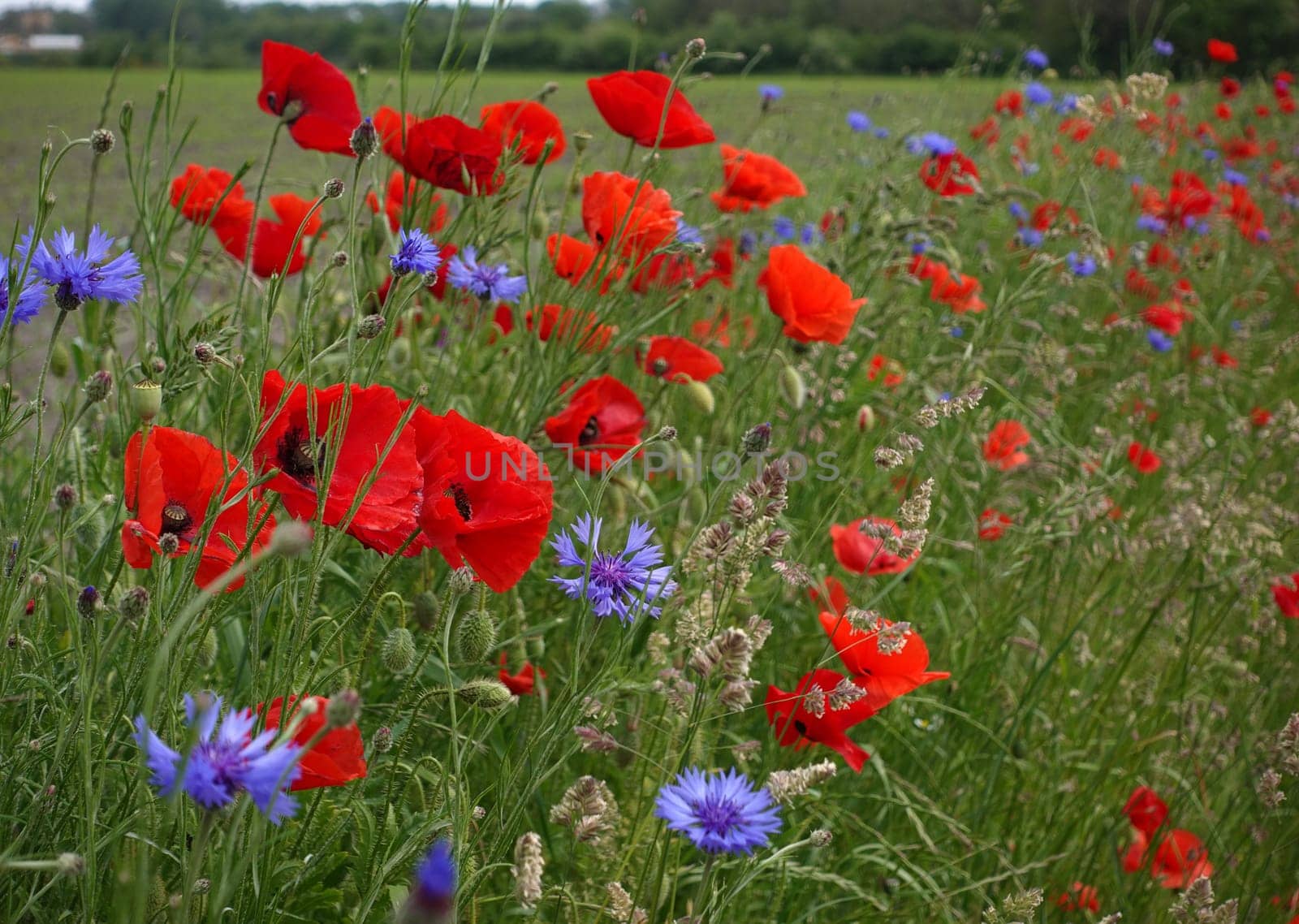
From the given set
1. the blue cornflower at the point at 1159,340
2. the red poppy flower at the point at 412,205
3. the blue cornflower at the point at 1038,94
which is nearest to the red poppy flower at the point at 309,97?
the red poppy flower at the point at 412,205

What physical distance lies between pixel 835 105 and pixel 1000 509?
3450 millimetres

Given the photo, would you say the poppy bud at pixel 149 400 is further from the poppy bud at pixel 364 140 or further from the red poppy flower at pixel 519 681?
the red poppy flower at pixel 519 681

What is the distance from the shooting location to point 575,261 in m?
1.60

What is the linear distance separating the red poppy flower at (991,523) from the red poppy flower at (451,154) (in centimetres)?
111

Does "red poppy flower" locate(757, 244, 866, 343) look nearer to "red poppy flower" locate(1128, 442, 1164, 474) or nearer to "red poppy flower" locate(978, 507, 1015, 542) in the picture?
"red poppy flower" locate(978, 507, 1015, 542)

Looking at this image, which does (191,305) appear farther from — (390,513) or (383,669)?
(390,513)

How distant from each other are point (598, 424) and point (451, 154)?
0.40 metres

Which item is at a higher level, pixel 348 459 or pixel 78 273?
pixel 78 273

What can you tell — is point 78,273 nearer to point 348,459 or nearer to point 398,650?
point 348,459

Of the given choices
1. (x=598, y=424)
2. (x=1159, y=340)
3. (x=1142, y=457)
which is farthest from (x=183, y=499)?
(x=1159, y=340)

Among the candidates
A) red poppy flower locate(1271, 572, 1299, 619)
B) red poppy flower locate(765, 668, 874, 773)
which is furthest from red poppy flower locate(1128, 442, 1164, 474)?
red poppy flower locate(765, 668, 874, 773)

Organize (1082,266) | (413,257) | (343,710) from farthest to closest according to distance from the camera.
→ (1082,266), (413,257), (343,710)

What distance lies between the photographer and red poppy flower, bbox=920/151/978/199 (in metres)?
2.40

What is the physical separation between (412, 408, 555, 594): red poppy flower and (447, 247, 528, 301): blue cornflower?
49 cm
